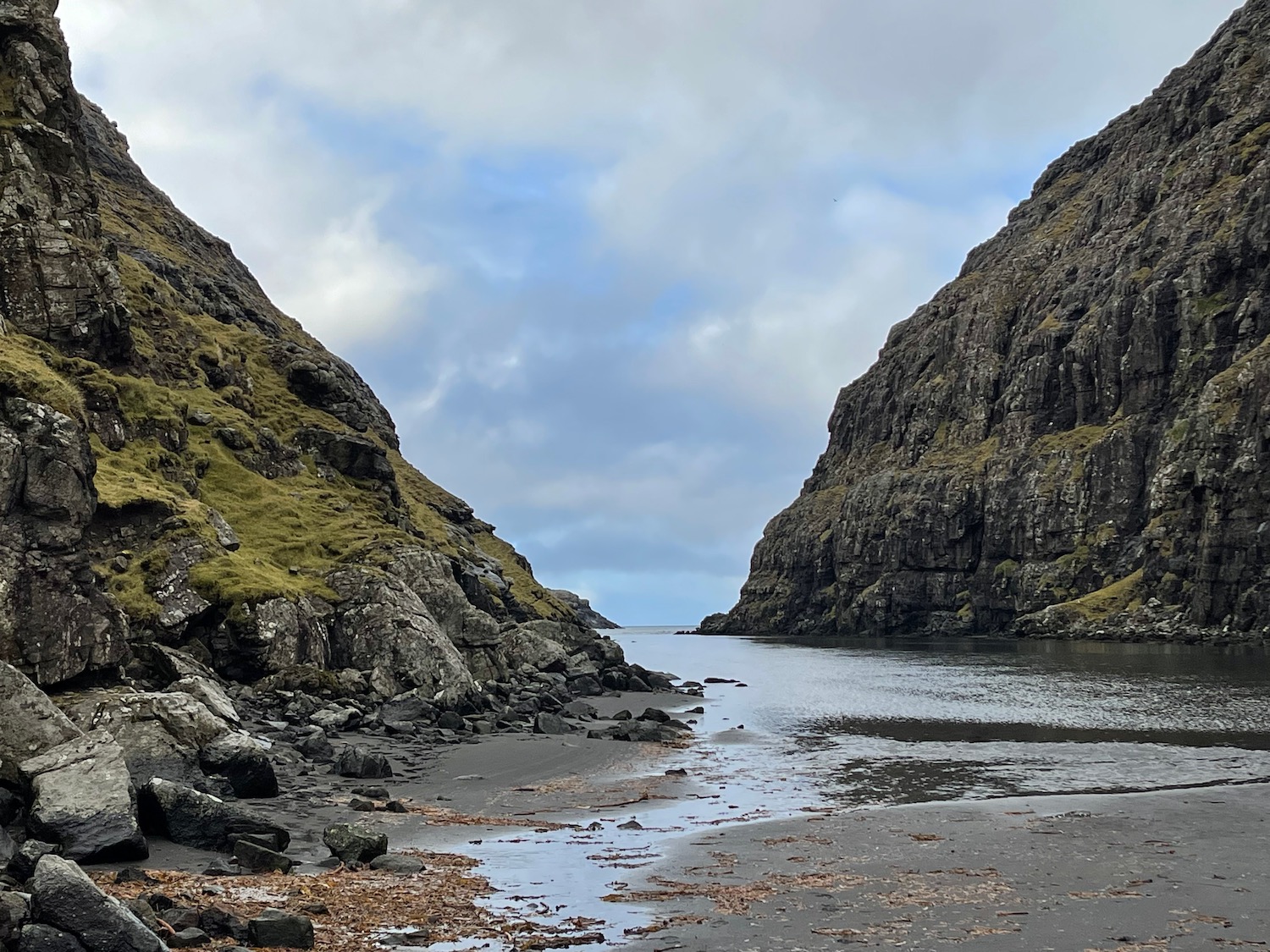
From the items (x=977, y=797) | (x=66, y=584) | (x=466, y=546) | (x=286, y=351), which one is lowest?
(x=977, y=797)

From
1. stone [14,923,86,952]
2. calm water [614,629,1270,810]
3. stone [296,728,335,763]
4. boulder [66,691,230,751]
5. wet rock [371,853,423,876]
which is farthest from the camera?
calm water [614,629,1270,810]

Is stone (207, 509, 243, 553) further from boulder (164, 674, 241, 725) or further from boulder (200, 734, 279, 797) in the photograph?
boulder (200, 734, 279, 797)

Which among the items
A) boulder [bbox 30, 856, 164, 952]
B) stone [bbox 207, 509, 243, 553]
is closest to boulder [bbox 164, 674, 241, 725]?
boulder [bbox 30, 856, 164, 952]

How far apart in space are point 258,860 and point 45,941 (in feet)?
23.4

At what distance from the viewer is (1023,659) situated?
126m

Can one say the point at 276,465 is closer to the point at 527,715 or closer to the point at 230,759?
the point at 527,715

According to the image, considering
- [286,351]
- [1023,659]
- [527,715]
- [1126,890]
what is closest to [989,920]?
[1126,890]

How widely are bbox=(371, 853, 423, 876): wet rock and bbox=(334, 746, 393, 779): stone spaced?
12.3 m

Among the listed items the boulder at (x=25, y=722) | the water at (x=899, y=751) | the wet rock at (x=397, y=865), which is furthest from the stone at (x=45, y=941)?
the boulder at (x=25, y=722)

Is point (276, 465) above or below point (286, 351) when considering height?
below

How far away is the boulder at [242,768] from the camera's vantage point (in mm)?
27266

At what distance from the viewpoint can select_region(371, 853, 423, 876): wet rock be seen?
20.2 m

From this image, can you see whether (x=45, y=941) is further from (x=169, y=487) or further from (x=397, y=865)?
(x=169, y=487)

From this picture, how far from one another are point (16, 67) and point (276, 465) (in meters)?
33.0
